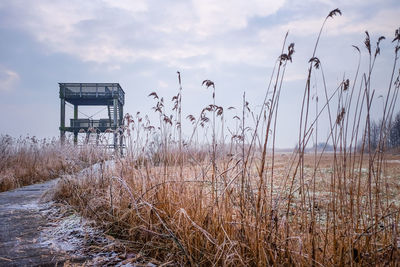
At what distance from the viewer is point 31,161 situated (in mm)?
7711

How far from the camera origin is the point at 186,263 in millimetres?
1677

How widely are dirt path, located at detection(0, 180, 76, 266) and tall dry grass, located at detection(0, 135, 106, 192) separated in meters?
2.03

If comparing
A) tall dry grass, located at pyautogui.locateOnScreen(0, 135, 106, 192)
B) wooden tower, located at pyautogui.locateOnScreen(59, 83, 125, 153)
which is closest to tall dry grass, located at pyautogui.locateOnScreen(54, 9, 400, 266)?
tall dry grass, located at pyautogui.locateOnScreen(0, 135, 106, 192)

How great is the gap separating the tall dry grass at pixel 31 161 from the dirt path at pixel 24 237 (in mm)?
2026

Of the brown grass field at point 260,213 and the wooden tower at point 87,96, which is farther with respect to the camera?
the wooden tower at point 87,96

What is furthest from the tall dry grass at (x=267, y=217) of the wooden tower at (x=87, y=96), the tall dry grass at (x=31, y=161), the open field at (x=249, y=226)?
the wooden tower at (x=87, y=96)

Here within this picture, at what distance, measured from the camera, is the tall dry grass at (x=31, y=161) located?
5727 mm

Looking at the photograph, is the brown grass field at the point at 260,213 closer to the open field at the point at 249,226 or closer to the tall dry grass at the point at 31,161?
the open field at the point at 249,226

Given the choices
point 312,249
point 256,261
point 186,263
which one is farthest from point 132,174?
point 312,249

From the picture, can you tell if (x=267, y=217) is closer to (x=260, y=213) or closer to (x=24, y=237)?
(x=260, y=213)

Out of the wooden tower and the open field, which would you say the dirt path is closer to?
the open field

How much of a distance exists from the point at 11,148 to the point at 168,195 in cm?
848

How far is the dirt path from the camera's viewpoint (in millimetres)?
1791

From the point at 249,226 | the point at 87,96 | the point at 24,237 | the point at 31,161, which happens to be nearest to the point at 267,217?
the point at 249,226
